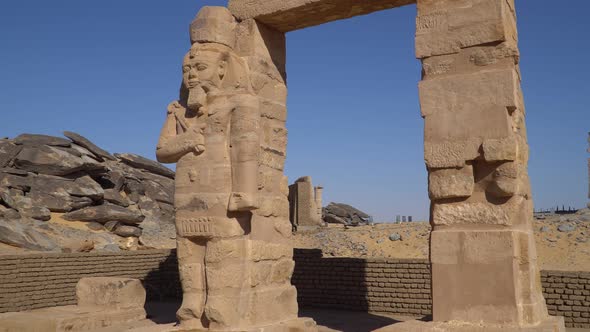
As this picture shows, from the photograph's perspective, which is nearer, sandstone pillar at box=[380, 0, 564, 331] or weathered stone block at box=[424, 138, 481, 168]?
sandstone pillar at box=[380, 0, 564, 331]

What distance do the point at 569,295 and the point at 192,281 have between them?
232 inches

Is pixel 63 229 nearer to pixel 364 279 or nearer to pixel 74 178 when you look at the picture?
pixel 74 178

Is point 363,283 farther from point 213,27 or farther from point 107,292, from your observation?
point 213,27

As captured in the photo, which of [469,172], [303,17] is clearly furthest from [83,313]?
[469,172]

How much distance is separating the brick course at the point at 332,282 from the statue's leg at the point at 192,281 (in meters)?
4.62

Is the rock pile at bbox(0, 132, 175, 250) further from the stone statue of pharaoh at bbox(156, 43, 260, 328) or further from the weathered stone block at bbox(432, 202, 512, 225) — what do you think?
the weathered stone block at bbox(432, 202, 512, 225)

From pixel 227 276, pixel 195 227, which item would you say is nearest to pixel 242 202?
pixel 195 227

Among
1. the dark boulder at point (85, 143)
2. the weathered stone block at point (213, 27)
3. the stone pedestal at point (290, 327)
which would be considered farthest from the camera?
the dark boulder at point (85, 143)

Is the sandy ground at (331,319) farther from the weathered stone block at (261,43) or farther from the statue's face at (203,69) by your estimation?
the weathered stone block at (261,43)

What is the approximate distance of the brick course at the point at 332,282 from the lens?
8.54 meters

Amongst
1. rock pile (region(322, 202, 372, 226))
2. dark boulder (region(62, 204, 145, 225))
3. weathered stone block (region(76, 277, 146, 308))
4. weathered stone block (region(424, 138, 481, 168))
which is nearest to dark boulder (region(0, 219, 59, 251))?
dark boulder (region(62, 204, 145, 225))

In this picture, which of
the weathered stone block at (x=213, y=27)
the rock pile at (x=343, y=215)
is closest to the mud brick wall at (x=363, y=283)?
the weathered stone block at (x=213, y=27)

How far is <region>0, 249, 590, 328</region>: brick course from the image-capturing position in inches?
336

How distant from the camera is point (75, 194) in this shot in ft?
59.5
